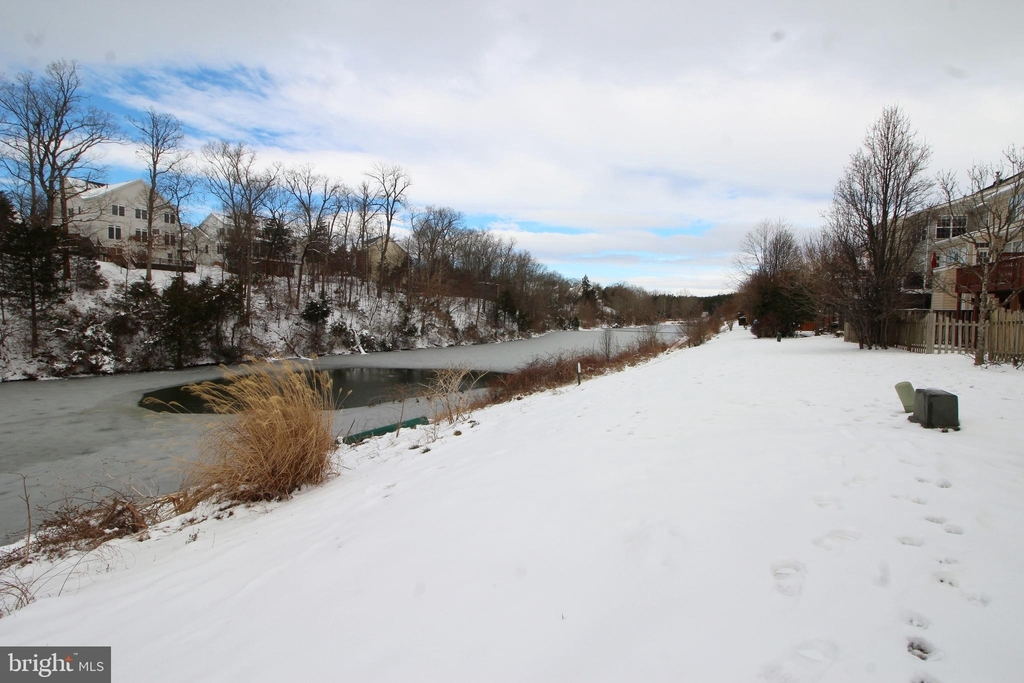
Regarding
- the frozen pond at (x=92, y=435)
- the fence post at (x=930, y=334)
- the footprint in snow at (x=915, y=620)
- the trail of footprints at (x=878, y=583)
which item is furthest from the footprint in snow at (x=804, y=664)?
the fence post at (x=930, y=334)

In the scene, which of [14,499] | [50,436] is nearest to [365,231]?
[50,436]

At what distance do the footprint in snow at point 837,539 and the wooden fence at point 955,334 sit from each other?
10.3 m


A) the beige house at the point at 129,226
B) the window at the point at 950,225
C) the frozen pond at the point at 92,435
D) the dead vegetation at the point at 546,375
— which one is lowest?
the frozen pond at the point at 92,435

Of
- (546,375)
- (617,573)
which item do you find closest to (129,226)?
(546,375)

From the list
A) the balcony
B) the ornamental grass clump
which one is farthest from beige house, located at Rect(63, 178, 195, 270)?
the balcony

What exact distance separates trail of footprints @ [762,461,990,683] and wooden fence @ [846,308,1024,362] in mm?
9260

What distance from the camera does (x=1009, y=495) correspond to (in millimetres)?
3131

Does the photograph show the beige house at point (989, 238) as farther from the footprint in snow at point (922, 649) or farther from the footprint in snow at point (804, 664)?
the footprint in snow at point (804, 664)

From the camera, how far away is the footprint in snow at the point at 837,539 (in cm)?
262

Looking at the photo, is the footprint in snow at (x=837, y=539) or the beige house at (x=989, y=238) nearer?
the footprint in snow at (x=837, y=539)

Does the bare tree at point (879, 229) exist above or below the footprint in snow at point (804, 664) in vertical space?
above

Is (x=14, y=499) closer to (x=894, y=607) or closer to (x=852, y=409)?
(x=894, y=607)

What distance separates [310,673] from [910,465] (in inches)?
168

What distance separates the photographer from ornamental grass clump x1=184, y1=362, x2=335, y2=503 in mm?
A: 5570
